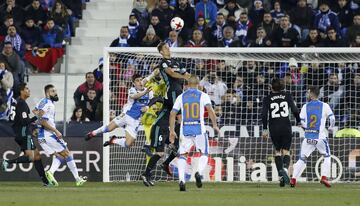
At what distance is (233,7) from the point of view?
108 ft

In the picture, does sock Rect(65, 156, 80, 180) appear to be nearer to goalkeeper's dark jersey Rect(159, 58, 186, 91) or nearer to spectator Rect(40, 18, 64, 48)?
goalkeeper's dark jersey Rect(159, 58, 186, 91)

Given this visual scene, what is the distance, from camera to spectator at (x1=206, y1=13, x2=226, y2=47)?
103 feet

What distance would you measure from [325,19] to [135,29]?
4786 millimetres

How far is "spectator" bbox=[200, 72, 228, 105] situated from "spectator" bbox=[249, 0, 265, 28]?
3.94 meters

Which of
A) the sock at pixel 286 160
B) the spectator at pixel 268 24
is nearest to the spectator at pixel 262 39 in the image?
the spectator at pixel 268 24

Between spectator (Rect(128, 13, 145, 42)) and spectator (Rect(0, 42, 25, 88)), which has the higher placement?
spectator (Rect(128, 13, 145, 42))

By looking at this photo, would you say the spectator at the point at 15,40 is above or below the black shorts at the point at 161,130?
above

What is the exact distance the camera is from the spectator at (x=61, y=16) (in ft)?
110

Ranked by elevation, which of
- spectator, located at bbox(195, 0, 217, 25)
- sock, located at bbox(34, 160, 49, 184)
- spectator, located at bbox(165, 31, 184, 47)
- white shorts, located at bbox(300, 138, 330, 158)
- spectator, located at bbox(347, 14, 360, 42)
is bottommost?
sock, located at bbox(34, 160, 49, 184)

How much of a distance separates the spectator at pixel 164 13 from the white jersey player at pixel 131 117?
5.31 metres

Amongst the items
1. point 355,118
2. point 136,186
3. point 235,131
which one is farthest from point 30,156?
point 355,118

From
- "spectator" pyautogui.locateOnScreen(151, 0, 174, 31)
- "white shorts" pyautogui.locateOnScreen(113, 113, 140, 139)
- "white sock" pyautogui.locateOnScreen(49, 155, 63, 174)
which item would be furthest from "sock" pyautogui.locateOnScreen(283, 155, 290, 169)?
"spectator" pyautogui.locateOnScreen(151, 0, 174, 31)

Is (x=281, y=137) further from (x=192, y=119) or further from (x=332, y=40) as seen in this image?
(x=332, y=40)

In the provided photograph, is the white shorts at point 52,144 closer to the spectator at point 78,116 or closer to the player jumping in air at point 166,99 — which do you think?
the player jumping in air at point 166,99
